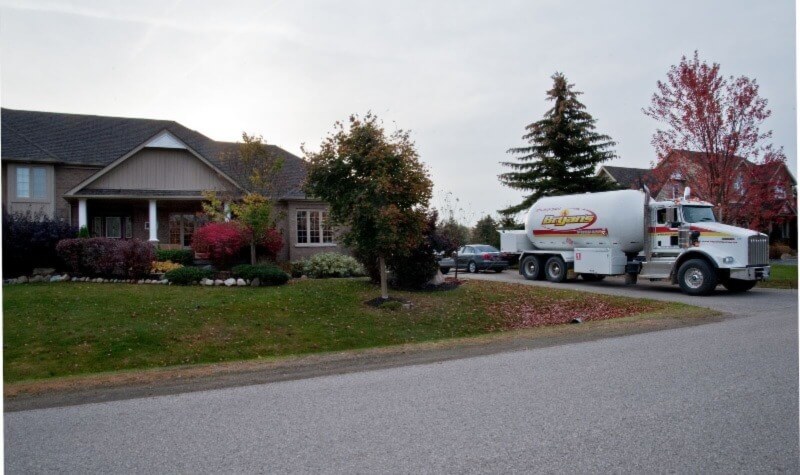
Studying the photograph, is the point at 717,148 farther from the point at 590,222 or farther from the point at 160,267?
the point at 160,267

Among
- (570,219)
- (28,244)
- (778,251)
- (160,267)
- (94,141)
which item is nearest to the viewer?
(28,244)

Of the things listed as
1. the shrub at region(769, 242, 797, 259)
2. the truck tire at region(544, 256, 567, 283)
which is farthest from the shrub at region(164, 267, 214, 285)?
the shrub at region(769, 242, 797, 259)

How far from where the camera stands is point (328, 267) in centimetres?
2155

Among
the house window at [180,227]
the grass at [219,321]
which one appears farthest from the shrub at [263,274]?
the house window at [180,227]

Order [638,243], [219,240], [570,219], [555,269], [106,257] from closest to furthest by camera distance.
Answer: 1. [106,257]
2. [219,240]
3. [638,243]
4. [570,219]
5. [555,269]

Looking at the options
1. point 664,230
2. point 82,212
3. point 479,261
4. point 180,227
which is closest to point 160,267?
point 82,212

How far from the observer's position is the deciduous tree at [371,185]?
14.6 metres

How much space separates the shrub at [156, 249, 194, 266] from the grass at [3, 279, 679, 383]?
16.3 ft

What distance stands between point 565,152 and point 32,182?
26.6 metres

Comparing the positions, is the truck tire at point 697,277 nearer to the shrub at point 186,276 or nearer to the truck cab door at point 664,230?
the truck cab door at point 664,230

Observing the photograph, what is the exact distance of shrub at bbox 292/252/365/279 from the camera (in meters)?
21.4

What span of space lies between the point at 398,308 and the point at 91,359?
7.08 metres

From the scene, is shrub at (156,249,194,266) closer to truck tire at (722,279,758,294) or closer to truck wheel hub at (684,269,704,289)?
truck wheel hub at (684,269,704,289)

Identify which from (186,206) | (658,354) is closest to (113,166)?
(186,206)
